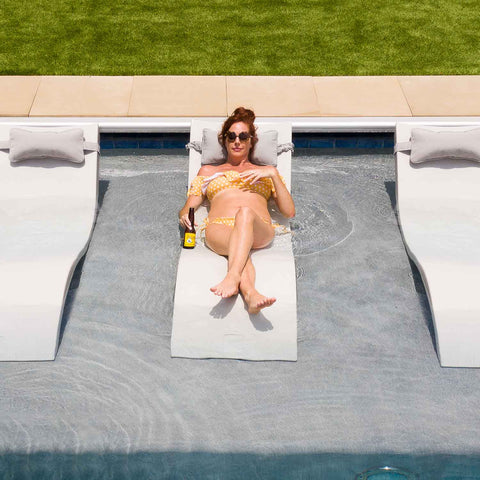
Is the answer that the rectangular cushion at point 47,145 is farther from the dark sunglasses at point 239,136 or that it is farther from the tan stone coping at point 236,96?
the dark sunglasses at point 239,136

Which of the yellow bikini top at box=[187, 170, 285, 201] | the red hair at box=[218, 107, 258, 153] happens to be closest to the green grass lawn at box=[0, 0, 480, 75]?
the red hair at box=[218, 107, 258, 153]

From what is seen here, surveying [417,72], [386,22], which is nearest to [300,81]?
[417,72]

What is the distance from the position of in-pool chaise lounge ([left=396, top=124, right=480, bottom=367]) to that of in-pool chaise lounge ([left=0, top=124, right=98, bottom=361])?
129 inches

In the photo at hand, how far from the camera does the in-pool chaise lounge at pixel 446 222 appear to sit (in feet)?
17.1

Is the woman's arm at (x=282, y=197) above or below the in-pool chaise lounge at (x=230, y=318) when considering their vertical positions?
above

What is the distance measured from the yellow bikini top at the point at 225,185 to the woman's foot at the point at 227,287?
4.14 feet

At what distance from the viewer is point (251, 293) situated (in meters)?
5.11

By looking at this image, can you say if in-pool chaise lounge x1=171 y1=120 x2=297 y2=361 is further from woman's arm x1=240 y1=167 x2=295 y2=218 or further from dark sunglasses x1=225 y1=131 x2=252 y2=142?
dark sunglasses x1=225 y1=131 x2=252 y2=142

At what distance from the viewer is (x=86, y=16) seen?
10.3 m

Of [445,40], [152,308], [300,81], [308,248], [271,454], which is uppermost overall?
[445,40]

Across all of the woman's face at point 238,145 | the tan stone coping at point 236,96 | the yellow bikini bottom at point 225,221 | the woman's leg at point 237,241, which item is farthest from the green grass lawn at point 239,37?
the woman's leg at point 237,241

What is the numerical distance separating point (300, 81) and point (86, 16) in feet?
13.2

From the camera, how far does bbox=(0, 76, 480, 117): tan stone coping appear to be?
8.23m

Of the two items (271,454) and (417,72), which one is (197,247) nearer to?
(271,454)
